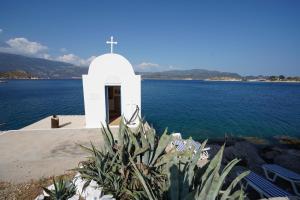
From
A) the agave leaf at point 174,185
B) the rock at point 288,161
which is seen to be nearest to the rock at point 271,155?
the rock at point 288,161

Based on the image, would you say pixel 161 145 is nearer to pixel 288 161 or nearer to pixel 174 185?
pixel 174 185

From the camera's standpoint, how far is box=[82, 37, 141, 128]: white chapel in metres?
10.6

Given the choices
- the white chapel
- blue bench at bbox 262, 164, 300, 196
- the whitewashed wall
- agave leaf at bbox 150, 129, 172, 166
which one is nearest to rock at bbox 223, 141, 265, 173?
blue bench at bbox 262, 164, 300, 196

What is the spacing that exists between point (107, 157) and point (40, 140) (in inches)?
235

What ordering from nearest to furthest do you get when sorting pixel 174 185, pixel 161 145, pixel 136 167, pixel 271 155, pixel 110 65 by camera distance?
pixel 174 185 → pixel 136 167 → pixel 161 145 → pixel 271 155 → pixel 110 65

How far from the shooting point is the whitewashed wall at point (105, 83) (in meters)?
10.6

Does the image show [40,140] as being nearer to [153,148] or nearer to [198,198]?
[153,148]

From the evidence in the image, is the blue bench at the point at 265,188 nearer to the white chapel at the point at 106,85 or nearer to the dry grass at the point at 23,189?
the dry grass at the point at 23,189

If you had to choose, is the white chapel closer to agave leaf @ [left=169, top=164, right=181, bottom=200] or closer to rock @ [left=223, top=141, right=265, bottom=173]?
rock @ [left=223, top=141, right=265, bottom=173]

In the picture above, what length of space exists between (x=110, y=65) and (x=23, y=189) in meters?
7.10

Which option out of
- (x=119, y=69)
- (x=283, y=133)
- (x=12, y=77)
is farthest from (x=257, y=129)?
(x=12, y=77)

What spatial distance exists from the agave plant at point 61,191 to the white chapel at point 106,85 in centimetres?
632

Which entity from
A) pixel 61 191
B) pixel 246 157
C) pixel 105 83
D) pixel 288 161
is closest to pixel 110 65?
pixel 105 83

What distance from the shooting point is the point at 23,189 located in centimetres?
493
